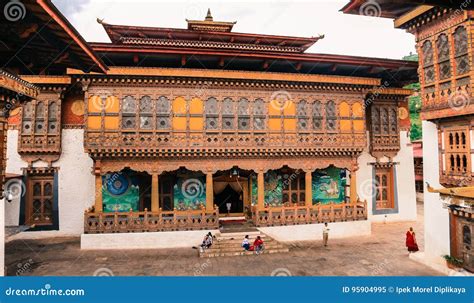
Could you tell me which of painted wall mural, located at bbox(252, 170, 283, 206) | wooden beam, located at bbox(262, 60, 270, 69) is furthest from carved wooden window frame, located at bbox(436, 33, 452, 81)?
painted wall mural, located at bbox(252, 170, 283, 206)

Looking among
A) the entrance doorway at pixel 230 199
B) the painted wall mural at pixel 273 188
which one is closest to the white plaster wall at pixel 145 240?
the entrance doorway at pixel 230 199

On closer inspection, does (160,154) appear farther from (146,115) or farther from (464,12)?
(464,12)

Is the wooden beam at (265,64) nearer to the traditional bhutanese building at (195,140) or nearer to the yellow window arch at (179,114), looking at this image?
the traditional bhutanese building at (195,140)

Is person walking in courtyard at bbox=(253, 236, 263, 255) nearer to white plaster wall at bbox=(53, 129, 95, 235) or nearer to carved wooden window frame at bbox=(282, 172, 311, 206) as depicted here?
carved wooden window frame at bbox=(282, 172, 311, 206)

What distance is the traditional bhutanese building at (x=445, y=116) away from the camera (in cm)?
1015

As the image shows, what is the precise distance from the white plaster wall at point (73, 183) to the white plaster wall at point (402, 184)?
54.1 ft

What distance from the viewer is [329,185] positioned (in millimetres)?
19078

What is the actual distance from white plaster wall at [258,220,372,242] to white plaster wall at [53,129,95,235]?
9872 mm

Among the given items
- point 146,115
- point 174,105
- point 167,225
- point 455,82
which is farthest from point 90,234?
point 455,82

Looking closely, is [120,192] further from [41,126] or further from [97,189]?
[41,126]

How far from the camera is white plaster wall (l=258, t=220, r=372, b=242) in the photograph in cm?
1564

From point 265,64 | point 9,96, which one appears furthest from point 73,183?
point 265,64

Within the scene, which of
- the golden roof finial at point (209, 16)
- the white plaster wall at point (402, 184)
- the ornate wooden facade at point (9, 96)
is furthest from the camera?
the golden roof finial at point (209, 16)

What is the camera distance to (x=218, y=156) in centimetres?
1554
